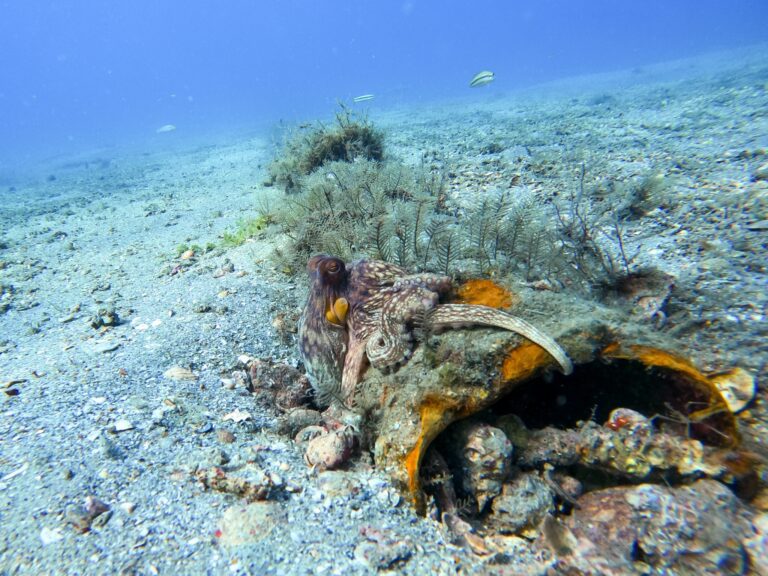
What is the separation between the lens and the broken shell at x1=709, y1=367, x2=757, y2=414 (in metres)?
2.71

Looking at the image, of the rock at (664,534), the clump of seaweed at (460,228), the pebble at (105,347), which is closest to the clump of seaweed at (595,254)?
the clump of seaweed at (460,228)

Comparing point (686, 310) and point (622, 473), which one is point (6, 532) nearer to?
point (622, 473)

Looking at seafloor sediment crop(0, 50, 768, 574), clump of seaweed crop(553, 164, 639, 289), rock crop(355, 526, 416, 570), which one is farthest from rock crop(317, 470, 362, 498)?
clump of seaweed crop(553, 164, 639, 289)

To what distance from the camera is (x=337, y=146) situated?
34.5ft

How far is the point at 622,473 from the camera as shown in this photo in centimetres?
275

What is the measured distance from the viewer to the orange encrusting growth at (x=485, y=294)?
10.9 ft

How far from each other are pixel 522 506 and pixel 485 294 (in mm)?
1702

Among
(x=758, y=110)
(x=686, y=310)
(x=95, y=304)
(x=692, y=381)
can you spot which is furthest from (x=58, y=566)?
(x=758, y=110)

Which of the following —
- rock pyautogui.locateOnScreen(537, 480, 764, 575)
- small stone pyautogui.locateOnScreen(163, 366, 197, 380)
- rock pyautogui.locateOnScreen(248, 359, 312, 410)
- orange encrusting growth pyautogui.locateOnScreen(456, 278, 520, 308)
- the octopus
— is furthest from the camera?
small stone pyautogui.locateOnScreen(163, 366, 197, 380)

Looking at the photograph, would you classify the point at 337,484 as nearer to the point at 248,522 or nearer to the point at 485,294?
the point at 248,522

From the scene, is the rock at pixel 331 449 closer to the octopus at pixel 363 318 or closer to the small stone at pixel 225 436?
the octopus at pixel 363 318

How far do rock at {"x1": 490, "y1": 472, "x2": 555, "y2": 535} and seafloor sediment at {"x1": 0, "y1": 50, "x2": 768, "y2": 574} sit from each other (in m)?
0.03

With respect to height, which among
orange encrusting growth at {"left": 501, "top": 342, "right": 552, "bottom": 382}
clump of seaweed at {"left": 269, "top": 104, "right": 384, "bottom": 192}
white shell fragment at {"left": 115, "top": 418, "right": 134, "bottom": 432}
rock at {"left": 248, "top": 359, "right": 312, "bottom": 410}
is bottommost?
rock at {"left": 248, "top": 359, "right": 312, "bottom": 410}

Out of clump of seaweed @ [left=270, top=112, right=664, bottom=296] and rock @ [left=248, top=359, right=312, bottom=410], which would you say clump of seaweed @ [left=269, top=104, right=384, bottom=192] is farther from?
rock @ [left=248, top=359, right=312, bottom=410]
